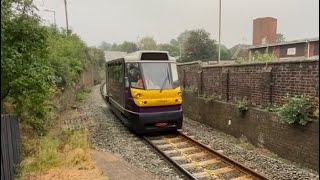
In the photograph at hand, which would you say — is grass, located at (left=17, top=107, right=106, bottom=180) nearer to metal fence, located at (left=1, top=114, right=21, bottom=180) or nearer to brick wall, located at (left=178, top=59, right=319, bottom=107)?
metal fence, located at (left=1, top=114, right=21, bottom=180)

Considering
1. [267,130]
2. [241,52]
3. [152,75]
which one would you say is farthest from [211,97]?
[241,52]

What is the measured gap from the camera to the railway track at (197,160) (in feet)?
25.0

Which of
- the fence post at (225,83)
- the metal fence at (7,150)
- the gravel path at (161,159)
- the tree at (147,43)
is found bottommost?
the gravel path at (161,159)

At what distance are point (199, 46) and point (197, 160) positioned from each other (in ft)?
136

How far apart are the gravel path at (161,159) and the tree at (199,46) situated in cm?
3502

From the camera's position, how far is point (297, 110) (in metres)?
8.57

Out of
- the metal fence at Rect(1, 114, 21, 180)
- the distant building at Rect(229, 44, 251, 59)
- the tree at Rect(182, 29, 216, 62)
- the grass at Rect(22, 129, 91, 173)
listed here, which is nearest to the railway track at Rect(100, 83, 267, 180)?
the grass at Rect(22, 129, 91, 173)

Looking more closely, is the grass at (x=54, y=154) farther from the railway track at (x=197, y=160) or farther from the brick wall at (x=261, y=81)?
the brick wall at (x=261, y=81)

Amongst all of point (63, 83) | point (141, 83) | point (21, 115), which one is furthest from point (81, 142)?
point (63, 83)

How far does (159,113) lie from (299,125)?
481cm

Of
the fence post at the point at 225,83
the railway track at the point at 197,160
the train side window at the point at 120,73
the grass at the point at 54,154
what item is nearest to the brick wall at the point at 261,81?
the fence post at the point at 225,83

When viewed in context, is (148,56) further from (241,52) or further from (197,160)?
(241,52)

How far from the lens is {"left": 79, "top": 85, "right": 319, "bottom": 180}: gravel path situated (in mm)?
7877

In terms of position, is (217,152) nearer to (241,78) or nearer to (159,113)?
(159,113)
